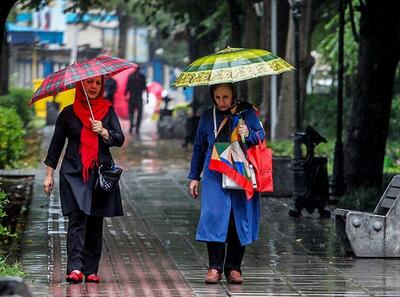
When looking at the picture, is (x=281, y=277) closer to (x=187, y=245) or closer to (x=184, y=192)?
(x=187, y=245)

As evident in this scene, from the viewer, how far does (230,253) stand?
34.4 feet

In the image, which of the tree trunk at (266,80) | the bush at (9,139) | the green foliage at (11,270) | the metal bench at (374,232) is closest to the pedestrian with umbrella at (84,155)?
the green foliage at (11,270)

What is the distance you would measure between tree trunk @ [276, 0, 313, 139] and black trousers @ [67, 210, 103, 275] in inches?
514

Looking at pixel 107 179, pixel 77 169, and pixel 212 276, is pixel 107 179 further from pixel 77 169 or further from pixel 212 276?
pixel 212 276

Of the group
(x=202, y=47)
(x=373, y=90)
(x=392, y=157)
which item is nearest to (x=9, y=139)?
(x=373, y=90)

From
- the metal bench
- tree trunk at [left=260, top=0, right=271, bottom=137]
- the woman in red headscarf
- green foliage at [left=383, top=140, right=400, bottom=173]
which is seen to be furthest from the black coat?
tree trunk at [left=260, top=0, right=271, bottom=137]

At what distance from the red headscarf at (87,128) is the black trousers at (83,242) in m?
0.36

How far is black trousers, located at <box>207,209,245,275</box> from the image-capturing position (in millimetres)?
10391

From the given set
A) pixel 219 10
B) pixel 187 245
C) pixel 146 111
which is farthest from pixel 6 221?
pixel 146 111

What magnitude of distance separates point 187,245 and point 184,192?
619cm

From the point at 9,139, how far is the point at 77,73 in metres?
12.3

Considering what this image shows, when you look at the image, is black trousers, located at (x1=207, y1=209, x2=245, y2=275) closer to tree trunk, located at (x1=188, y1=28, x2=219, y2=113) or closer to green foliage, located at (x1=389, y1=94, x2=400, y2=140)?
green foliage, located at (x1=389, y1=94, x2=400, y2=140)

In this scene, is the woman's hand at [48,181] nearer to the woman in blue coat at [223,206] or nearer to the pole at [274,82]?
the woman in blue coat at [223,206]

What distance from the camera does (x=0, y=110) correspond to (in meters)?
23.4
